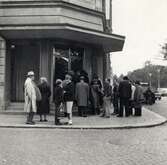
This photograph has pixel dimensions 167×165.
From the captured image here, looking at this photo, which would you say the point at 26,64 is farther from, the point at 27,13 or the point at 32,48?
the point at 27,13

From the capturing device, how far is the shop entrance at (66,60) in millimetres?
19391

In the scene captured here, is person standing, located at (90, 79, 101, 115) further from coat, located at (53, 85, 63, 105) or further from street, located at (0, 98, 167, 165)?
street, located at (0, 98, 167, 165)

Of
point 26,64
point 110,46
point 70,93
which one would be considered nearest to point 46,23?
point 26,64

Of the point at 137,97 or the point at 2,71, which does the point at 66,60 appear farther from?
the point at 137,97

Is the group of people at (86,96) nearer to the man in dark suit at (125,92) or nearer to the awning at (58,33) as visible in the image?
the man in dark suit at (125,92)

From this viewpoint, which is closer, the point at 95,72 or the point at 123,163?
the point at 123,163

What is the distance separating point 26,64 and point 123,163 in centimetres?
1255

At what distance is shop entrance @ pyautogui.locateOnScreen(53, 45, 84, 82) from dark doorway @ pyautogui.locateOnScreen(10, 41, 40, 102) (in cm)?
107

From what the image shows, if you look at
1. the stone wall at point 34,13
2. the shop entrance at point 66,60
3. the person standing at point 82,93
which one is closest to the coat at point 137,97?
the person standing at point 82,93

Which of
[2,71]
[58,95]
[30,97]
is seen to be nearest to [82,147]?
[58,95]

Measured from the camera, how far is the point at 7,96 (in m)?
19.3

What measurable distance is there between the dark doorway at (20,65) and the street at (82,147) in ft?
21.2

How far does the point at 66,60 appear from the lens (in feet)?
65.2

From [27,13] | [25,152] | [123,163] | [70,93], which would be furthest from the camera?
[27,13]
